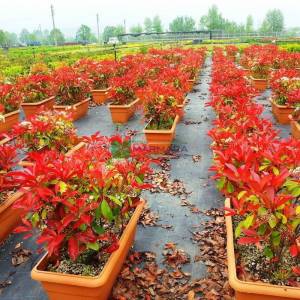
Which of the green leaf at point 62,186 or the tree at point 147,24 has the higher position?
the tree at point 147,24

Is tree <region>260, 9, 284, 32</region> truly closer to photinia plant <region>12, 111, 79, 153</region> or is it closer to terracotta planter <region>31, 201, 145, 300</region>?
photinia plant <region>12, 111, 79, 153</region>

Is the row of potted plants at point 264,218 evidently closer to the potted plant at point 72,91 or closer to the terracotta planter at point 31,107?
the potted plant at point 72,91

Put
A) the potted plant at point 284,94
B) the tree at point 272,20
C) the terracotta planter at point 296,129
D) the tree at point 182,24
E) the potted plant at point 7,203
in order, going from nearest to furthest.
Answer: the potted plant at point 7,203, the terracotta planter at point 296,129, the potted plant at point 284,94, the tree at point 272,20, the tree at point 182,24

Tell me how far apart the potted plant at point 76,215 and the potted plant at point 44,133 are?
2.36 meters

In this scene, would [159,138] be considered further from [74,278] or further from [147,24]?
[147,24]

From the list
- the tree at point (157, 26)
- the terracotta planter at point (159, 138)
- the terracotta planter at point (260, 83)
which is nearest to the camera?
the terracotta planter at point (159, 138)

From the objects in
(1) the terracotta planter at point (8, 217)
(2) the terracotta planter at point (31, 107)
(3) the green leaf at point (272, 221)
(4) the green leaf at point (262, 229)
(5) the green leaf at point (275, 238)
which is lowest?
(1) the terracotta planter at point (8, 217)

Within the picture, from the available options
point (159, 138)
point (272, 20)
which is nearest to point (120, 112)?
point (159, 138)

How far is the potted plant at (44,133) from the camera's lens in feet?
16.4

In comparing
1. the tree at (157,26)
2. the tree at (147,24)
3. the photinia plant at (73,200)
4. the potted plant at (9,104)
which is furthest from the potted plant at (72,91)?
the tree at (147,24)

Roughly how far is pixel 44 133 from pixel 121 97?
3.39m

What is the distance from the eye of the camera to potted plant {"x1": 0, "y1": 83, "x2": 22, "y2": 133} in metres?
7.66

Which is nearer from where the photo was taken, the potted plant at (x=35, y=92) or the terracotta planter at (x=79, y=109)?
the terracotta planter at (x=79, y=109)

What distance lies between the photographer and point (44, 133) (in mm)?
5059
